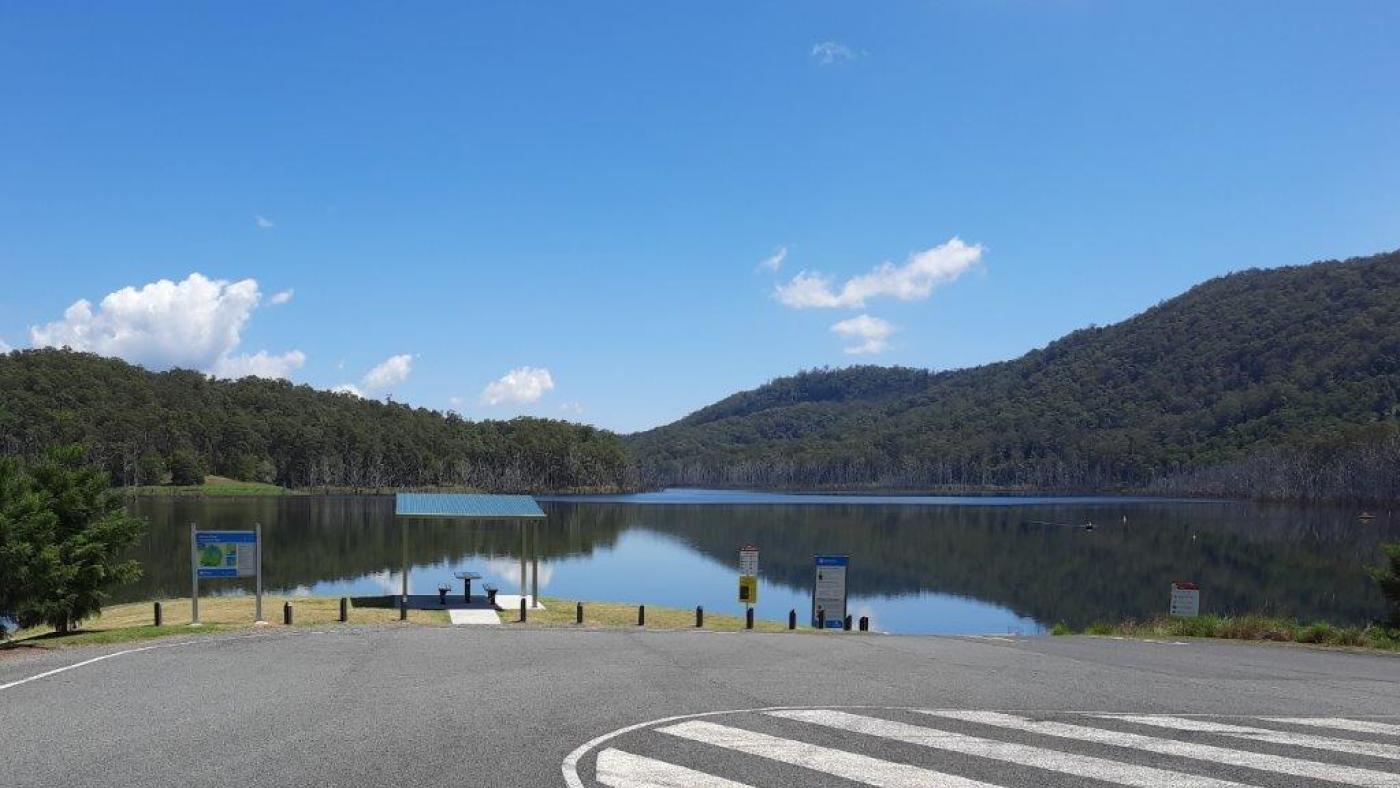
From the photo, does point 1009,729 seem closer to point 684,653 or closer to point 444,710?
point 444,710

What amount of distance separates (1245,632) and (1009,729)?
1360 cm

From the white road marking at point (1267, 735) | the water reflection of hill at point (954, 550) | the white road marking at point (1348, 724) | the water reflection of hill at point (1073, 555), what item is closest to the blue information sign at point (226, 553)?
the white road marking at point (1267, 735)

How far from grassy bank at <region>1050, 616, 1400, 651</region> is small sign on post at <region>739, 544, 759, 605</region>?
712 centimetres

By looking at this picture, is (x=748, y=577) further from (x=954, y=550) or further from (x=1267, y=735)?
(x=954, y=550)

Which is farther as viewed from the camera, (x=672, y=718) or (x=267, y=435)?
(x=267, y=435)

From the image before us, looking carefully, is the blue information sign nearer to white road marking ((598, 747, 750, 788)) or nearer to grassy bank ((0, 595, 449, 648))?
grassy bank ((0, 595, 449, 648))

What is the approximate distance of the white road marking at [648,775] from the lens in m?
6.43

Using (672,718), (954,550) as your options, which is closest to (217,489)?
(954,550)

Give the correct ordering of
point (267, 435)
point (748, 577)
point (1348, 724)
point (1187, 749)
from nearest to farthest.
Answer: point (1187, 749)
point (1348, 724)
point (748, 577)
point (267, 435)

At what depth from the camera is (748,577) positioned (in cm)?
2283

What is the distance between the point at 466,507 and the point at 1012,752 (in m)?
20.1

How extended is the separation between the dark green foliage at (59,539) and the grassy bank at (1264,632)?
20569 millimetres

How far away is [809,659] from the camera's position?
1312 centimetres

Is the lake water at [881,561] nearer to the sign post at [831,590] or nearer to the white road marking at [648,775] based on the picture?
the sign post at [831,590]
